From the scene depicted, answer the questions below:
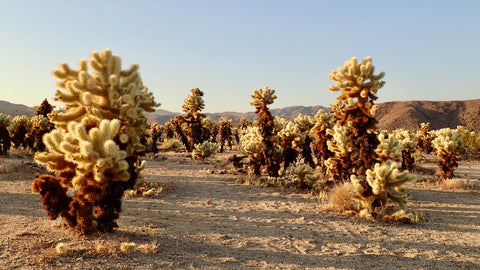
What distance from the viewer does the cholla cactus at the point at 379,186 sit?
6.87 meters

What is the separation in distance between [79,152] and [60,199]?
90cm

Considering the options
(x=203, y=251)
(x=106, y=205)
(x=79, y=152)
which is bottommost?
(x=203, y=251)

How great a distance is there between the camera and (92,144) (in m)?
4.46

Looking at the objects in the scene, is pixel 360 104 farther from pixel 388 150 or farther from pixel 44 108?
pixel 44 108

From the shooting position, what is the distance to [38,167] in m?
11.9

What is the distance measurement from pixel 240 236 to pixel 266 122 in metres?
6.23

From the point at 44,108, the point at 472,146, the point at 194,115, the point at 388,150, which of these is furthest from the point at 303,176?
the point at 472,146

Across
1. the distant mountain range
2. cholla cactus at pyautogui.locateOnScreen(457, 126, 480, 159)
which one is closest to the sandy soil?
cholla cactus at pyautogui.locateOnScreen(457, 126, 480, 159)

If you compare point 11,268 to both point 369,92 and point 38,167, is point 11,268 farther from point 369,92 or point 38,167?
point 38,167

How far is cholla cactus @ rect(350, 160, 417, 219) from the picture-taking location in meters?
6.87

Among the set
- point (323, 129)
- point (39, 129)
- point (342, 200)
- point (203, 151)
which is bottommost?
point (342, 200)

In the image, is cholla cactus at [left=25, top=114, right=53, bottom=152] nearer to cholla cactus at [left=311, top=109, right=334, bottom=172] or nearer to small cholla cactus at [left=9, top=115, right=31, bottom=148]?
small cholla cactus at [left=9, top=115, right=31, bottom=148]

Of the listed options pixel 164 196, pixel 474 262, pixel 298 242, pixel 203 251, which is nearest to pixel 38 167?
pixel 164 196

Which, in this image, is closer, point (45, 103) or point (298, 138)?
point (298, 138)
